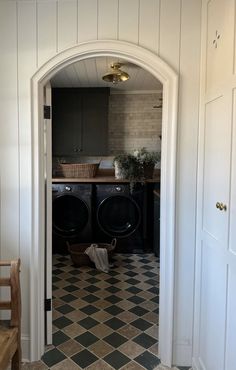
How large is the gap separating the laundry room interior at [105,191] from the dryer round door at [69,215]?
0.05 feet

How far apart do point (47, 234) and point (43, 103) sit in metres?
0.89

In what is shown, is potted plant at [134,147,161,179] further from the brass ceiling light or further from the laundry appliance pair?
the brass ceiling light

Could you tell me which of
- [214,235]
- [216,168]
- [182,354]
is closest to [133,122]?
[216,168]

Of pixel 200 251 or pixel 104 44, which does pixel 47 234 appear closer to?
pixel 200 251

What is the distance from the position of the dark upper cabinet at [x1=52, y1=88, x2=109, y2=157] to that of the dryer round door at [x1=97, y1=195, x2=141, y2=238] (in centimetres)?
84

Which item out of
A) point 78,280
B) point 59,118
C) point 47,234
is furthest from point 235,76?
point 59,118

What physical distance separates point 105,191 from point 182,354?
251cm

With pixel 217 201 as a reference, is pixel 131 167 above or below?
above

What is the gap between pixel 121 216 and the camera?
4.29 meters

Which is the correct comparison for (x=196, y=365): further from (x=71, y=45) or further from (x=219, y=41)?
(x=71, y=45)

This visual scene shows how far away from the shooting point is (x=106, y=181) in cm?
412

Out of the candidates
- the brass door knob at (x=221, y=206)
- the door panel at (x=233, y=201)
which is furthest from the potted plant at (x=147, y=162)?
the door panel at (x=233, y=201)

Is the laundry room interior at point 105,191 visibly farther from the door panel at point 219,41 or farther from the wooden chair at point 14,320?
the door panel at point 219,41

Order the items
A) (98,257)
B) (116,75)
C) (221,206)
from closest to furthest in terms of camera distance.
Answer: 1. (221,206)
2. (116,75)
3. (98,257)
